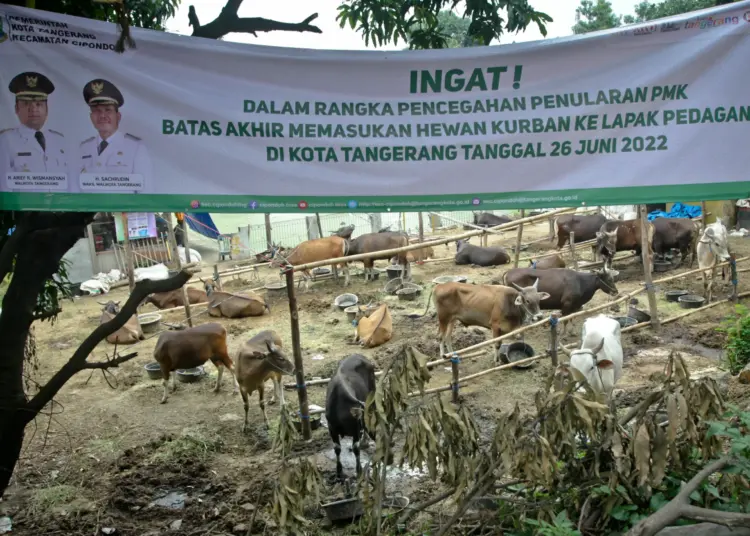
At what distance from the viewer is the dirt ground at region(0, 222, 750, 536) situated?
644 centimetres

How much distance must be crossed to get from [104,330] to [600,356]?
19.3 ft

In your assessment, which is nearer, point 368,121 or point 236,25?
point 368,121

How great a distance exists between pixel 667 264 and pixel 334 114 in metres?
14.6

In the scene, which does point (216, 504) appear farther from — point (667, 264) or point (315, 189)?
point (667, 264)

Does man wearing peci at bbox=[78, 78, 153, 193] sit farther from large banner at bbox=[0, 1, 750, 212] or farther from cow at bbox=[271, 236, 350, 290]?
cow at bbox=[271, 236, 350, 290]

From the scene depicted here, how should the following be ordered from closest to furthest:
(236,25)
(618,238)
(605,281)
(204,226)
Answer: (236,25) → (605,281) → (618,238) → (204,226)

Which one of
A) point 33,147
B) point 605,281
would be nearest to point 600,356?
point 605,281

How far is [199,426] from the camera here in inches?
349

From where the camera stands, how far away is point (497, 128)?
3.52 meters

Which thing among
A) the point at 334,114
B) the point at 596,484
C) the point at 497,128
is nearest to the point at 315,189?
the point at 334,114

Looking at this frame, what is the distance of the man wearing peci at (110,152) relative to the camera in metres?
3.48

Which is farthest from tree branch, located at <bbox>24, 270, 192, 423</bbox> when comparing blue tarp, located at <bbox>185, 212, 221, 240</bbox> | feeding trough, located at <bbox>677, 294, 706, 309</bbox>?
blue tarp, located at <bbox>185, 212, 221, 240</bbox>

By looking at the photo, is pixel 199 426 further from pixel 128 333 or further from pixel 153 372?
pixel 128 333

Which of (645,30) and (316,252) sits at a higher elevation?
(645,30)
